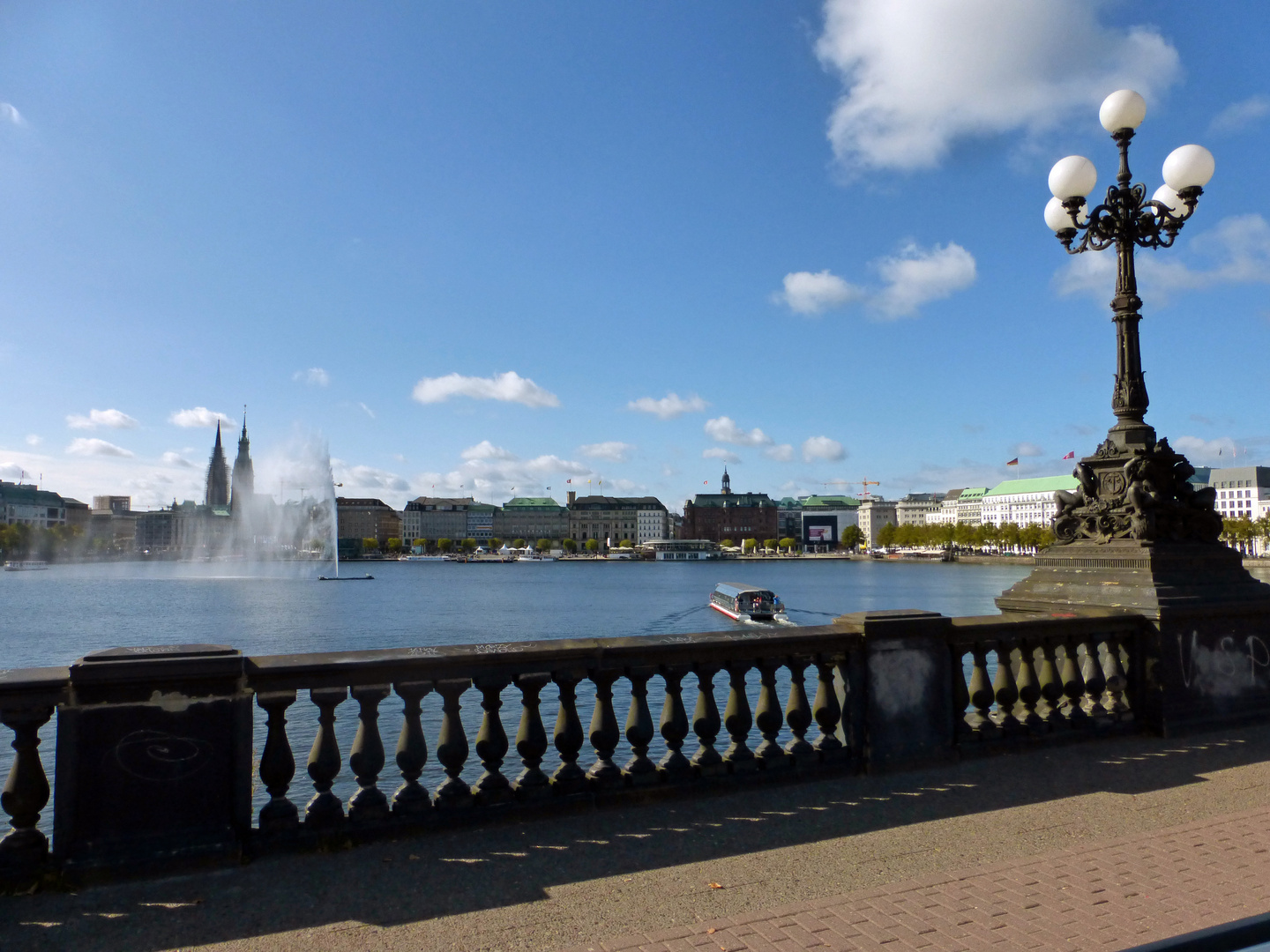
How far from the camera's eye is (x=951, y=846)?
5301 mm

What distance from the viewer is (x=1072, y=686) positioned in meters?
7.97

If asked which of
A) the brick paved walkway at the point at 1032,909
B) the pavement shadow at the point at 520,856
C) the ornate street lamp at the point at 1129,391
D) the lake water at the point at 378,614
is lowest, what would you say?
the lake water at the point at 378,614

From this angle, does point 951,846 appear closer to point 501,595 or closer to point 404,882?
point 404,882

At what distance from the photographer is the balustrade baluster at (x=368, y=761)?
527 centimetres

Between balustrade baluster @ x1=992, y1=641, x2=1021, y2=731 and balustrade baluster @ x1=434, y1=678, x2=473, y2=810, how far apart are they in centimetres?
440

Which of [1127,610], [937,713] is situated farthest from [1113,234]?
[937,713]

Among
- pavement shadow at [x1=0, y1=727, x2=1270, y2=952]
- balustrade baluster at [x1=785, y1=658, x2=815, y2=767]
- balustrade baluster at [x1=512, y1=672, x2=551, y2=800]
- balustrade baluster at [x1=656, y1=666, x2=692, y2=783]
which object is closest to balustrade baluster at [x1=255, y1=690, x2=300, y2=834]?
pavement shadow at [x1=0, y1=727, x2=1270, y2=952]

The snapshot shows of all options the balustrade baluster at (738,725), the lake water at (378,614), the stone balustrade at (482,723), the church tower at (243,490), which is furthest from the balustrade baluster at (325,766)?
the church tower at (243,490)

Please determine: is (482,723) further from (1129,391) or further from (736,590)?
(736,590)

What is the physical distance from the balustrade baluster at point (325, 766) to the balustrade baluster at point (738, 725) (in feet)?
8.35

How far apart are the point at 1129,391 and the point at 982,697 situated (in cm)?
393

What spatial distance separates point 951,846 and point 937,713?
187cm

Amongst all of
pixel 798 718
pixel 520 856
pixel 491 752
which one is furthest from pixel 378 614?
pixel 520 856

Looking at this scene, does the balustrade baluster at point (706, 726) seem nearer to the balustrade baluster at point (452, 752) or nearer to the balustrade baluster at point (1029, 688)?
the balustrade baluster at point (452, 752)
